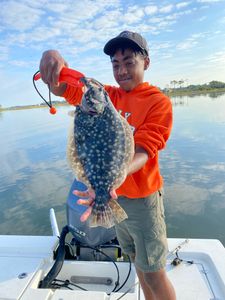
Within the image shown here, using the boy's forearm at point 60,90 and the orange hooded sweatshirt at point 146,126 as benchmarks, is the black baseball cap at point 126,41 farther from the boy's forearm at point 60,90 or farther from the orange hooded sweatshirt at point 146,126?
the boy's forearm at point 60,90

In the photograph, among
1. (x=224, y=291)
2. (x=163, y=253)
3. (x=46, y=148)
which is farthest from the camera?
(x=46, y=148)

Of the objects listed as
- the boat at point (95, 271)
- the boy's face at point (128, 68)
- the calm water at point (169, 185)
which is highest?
the boy's face at point (128, 68)

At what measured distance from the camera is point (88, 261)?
3.85 metres

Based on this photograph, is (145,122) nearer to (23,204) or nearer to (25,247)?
(25,247)

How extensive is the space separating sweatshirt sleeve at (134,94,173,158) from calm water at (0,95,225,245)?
4.88 metres

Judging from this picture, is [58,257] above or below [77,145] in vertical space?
below

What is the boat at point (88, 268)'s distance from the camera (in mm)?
3166

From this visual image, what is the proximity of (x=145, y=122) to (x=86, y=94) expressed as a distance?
2.43 ft

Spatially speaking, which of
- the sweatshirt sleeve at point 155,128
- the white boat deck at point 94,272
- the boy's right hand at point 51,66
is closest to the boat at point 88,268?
the white boat deck at point 94,272

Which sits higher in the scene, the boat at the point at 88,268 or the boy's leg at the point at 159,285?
the boy's leg at the point at 159,285

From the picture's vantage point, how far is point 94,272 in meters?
3.79

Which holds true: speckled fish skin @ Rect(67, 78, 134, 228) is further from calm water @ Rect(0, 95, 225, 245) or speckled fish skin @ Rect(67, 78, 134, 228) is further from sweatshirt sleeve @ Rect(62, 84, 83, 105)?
calm water @ Rect(0, 95, 225, 245)

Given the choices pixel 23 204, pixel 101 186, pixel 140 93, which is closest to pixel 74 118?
pixel 101 186

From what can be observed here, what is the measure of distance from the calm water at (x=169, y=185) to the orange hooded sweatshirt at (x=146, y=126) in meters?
4.53
